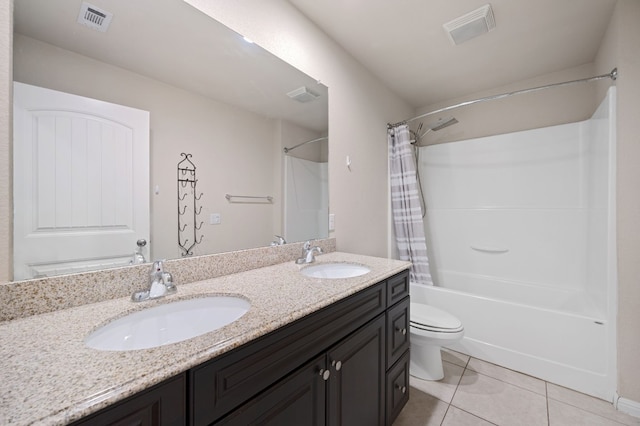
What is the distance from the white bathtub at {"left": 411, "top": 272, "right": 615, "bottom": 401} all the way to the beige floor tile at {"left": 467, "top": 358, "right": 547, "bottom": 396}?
0.13ft

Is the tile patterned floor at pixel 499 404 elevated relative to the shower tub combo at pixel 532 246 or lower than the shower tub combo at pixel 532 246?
lower

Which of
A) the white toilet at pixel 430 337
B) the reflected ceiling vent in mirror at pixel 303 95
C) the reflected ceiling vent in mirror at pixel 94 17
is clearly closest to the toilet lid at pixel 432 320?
the white toilet at pixel 430 337

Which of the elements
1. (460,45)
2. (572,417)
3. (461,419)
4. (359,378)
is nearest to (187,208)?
(359,378)

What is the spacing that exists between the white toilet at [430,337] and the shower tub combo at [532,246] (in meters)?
0.43

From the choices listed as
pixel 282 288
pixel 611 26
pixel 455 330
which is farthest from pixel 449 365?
pixel 611 26

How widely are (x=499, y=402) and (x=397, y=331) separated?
35.3 inches

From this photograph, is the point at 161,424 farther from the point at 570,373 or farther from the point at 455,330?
the point at 570,373

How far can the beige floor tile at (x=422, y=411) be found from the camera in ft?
4.80

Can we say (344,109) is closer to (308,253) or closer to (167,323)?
(308,253)

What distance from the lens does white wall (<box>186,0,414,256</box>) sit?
4.65ft

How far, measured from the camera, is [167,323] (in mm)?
888

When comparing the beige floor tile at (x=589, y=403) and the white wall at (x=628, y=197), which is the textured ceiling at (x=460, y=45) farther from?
the beige floor tile at (x=589, y=403)

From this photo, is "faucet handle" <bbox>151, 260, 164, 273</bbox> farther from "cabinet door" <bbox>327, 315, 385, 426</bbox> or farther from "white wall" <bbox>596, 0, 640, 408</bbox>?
"white wall" <bbox>596, 0, 640, 408</bbox>

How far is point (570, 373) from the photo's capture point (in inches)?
67.3
